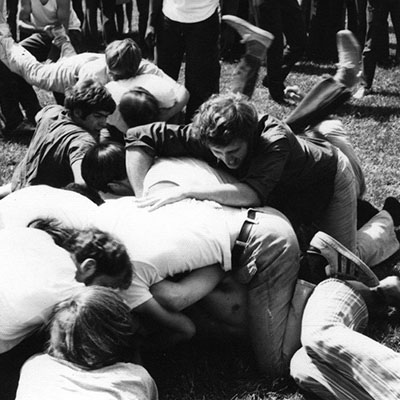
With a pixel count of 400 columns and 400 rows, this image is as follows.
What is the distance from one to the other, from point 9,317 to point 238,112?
1425mm

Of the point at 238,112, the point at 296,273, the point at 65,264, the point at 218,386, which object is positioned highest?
the point at 238,112

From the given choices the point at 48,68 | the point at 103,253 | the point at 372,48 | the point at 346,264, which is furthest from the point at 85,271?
the point at 372,48

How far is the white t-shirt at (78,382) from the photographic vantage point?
8.49 feet

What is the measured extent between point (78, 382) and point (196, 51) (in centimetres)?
373

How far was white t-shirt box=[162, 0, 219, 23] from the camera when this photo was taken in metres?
5.78

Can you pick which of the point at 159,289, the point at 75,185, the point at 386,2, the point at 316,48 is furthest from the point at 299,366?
the point at 316,48

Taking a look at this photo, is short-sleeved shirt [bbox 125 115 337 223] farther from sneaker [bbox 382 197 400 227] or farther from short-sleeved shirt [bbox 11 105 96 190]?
sneaker [bbox 382 197 400 227]

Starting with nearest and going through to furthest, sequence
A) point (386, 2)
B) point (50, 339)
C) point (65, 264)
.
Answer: point (50, 339), point (65, 264), point (386, 2)

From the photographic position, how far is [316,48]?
9102 millimetres

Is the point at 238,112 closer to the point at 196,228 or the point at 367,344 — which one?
the point at 196,228

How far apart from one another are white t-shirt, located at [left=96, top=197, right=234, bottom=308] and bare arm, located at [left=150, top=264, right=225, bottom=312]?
0.04 m

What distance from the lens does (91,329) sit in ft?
8.82

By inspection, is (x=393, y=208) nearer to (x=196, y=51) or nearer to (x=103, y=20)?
(x=196, y=51)

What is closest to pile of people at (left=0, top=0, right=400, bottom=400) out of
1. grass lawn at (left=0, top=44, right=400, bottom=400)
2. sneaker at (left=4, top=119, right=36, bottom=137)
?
grass lawn at (left=0, top=44, right=400, bottom=400)
